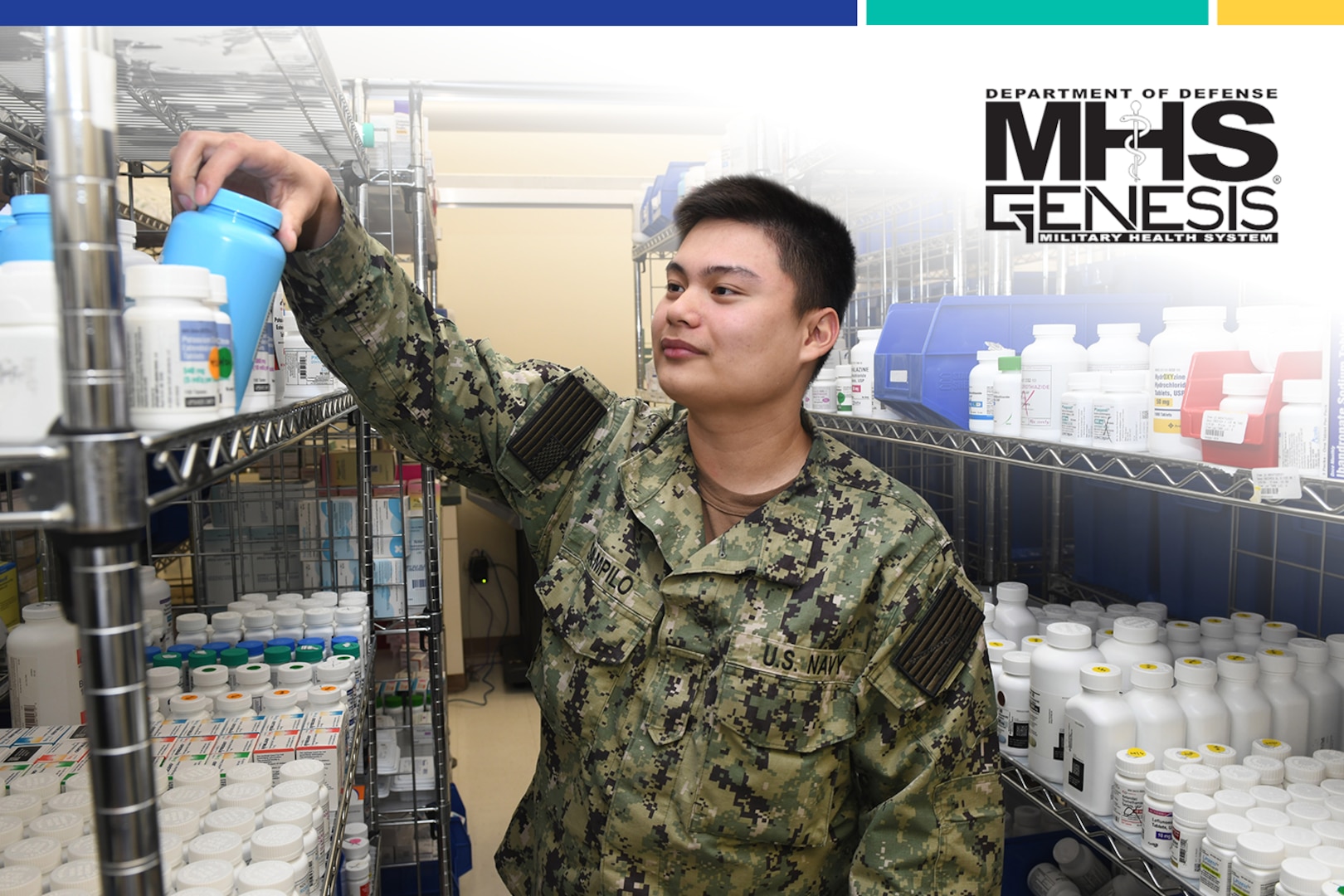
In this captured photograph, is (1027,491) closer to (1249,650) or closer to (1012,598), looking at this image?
(1012,598)

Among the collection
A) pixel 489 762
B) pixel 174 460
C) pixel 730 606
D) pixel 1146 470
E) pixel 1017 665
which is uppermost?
pixel 174 460

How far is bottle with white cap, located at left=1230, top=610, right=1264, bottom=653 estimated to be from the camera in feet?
6.20

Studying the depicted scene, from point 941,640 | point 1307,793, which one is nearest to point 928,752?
point 941,640

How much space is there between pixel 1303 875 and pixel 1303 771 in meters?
0.31

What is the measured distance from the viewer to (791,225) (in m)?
1.72

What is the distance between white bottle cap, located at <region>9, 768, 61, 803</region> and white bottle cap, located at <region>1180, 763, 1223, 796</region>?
161cm

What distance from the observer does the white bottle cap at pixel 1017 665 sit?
1998mm

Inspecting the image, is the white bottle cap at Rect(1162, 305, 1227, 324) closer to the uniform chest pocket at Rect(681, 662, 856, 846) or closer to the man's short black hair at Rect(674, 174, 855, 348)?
the man's short black hair at Rect(674, 174, 855, 348)

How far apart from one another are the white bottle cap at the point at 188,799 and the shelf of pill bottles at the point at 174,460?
0.54m

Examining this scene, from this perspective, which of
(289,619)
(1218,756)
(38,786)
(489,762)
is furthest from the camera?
(489,762)

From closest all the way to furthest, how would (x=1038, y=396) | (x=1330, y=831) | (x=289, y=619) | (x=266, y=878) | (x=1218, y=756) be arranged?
(x=266, y=878) < (x=1330, y=831) < (x=1218, y=756) < (x=1038, y=396) < (x=289, y=619)

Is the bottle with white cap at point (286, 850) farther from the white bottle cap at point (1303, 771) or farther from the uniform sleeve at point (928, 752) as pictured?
the white bottle cap at point (1303, 771)

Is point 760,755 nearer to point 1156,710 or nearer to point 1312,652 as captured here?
point 1156,710

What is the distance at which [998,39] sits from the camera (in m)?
2.72
